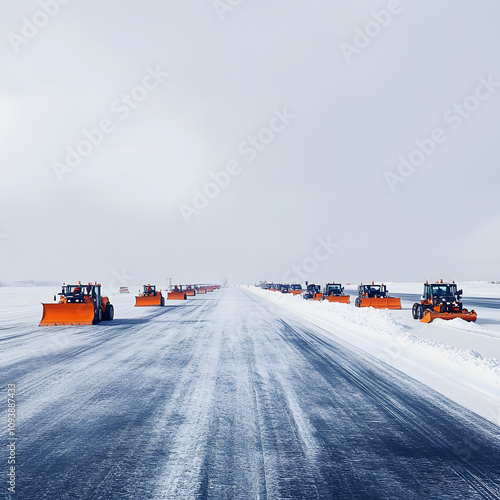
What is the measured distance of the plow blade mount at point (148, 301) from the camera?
3350 centimetres

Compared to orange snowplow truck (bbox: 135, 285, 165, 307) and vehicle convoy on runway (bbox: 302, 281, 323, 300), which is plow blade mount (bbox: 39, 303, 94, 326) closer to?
orange snowplow truck (bbox: 135, 285, 165, 307)

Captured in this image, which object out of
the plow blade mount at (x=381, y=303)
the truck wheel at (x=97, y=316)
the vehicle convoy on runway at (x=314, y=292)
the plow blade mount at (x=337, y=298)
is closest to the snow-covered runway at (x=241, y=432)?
the truck wheel at (x=97, y=316)

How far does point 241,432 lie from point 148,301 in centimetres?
2984

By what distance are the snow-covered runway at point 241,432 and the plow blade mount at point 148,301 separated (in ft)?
78.0

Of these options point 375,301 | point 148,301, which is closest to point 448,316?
point 375,301

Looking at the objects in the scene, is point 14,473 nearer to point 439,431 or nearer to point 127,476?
point 127,476

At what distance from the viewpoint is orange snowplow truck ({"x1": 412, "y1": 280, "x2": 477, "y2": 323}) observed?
19.0m

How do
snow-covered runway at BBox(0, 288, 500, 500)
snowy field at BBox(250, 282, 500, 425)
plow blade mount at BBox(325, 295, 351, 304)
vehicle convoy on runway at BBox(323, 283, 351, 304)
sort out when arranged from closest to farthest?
snow-covered runway at BBox(0, 288, 500, 500) → snowy field at BBox(250, 282, 500, 425) → plow blade mount at BBox(325, 295, 351, 304) → vehicle convoy on runway at BBox(323, 283, 351, 304)

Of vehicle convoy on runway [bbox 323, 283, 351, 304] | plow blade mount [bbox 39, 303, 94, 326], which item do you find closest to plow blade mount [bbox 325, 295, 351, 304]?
vehicle convoy on runway [bbox 323, 283, 351, 304]

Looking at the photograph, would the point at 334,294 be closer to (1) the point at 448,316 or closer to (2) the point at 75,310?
(1) the point at 448,316

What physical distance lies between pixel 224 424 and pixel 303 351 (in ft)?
20.4

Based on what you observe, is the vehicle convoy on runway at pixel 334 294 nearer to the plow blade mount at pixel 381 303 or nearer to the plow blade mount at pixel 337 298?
the plow blade mount at pixel 337 298

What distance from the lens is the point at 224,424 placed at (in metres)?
5.35

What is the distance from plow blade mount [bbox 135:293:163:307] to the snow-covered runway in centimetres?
2378
